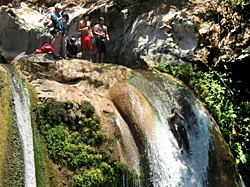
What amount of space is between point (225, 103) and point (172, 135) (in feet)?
12.2

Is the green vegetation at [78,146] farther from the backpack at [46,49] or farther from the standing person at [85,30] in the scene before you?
the standing person at [85,30]

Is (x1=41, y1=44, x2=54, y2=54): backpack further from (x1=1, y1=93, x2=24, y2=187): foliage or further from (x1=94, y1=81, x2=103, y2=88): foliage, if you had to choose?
(x1=1, y1=93, x2=24, y2=187): foliage

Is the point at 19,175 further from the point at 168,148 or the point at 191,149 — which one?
the point at 191,149

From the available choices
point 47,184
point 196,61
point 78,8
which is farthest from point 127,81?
point 78,8

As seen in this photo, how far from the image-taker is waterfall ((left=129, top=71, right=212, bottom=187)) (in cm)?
717

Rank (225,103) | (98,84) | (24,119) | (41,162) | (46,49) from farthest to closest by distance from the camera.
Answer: (225,103)
(46,49)
(98,84)
(24,119)
(41,162)

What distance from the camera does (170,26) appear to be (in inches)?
464

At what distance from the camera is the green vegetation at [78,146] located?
6527mm

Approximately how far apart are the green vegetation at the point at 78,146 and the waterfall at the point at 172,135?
916mm

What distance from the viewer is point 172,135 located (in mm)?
7871

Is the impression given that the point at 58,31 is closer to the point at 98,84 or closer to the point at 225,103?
the point at 98,84

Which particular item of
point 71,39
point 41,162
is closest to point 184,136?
point 41,162

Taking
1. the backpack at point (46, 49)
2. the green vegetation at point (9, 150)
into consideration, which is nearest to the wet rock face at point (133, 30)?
the backpack at point (46, 49)

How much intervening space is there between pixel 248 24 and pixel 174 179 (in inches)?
281
